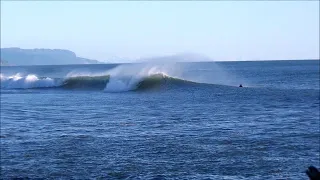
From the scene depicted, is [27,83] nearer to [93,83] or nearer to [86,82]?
[86,82]

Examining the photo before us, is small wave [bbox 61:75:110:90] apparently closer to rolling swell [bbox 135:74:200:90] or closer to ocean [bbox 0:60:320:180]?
rolling swell [bbox 135:74:200:90]

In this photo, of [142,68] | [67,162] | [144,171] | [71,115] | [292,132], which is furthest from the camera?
[142,68]

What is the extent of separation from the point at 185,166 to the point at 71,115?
1552cm

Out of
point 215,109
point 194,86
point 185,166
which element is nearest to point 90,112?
point 215,109

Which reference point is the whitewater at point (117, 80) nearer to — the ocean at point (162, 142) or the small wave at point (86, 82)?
the small wave at point (86, 82)

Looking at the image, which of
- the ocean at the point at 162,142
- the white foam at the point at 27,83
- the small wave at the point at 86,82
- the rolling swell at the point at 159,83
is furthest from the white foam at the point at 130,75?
the ocean at the point at 162,142

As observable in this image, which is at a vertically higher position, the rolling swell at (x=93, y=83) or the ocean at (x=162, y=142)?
the rolling swell at (x=93, y=83)

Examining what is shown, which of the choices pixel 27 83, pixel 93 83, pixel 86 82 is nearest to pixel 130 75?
pixel 93 83

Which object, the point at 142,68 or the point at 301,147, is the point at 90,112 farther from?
the point at 142,68

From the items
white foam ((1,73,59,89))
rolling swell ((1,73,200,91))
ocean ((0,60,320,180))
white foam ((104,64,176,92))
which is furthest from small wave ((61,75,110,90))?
ocean ((0,60,320,180))

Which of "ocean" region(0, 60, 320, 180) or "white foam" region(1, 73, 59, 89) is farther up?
"white foam" region(1, 73, 59, 89)

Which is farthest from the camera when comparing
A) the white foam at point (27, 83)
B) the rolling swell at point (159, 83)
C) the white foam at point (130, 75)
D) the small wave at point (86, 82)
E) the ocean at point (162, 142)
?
the white foam at point (27, 83)

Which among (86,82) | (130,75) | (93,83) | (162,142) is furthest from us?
(86,82)

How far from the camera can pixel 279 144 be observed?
1912cm
